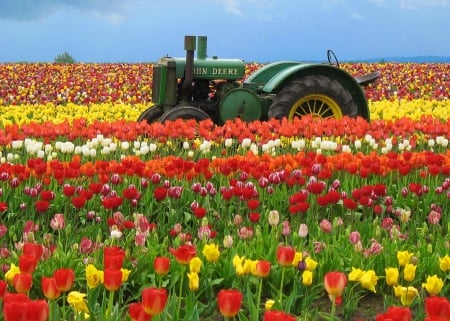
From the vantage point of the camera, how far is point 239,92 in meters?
10.1

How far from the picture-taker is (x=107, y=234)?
5297 millimetres

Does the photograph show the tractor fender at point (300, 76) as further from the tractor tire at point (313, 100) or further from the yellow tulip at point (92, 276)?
the yellow tulip at point (92, 276)

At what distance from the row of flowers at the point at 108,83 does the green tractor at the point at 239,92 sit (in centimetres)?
832

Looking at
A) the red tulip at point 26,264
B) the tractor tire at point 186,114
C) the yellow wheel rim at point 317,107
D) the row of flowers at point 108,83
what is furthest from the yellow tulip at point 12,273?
the row of flowers at point 108,83

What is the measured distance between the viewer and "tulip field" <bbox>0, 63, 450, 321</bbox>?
3.23m

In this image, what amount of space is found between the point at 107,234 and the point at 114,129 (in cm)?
403

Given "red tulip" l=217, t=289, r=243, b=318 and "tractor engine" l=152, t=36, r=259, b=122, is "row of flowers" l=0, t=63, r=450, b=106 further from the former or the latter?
"red tulip" l=217, t=289, r=243, b=318

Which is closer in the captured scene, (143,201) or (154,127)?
(143,201)

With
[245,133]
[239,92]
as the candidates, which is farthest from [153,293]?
[239,92]

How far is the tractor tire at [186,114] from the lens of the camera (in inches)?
384

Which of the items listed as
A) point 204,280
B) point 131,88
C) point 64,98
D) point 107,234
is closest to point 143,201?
point 107,234

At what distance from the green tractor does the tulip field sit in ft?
2.33

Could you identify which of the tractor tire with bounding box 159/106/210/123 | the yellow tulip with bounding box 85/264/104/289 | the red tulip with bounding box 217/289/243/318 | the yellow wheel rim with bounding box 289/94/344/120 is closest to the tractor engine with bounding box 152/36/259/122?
the tractor tire with bounding box 159/106/210/123

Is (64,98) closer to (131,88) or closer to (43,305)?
(131,88)
